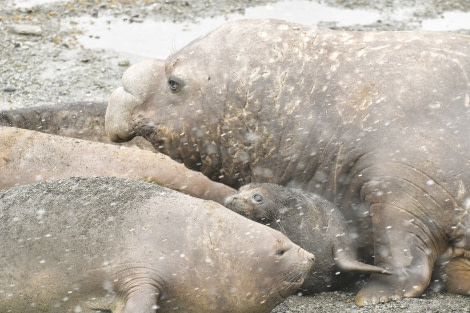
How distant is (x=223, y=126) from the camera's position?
21.6 ft

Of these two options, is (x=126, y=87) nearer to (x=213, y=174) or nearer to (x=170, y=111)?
(x=170, y=111)

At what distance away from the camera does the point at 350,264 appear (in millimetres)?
5625

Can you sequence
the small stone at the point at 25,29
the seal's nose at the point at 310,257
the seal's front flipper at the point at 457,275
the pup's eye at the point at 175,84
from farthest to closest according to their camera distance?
the small stone at the point at 25,29, the pup's eye at the point at 175,84, the seal's front flipper at the point at 457,275, the seal's nose at the point at 310,257

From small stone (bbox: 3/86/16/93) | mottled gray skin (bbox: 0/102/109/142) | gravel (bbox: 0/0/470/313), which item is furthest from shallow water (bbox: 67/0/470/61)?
mottled gray skin (bbox: 0/102/109/142)

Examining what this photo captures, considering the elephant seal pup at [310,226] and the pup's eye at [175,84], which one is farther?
the pup's eye at [175,84]

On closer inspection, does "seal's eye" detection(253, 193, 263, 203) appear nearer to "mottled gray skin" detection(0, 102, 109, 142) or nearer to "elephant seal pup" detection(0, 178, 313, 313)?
"elephant seal pup" detection(0, 178, 313, 313)

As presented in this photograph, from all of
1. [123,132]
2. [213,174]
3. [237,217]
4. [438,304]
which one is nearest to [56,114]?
[123,132]

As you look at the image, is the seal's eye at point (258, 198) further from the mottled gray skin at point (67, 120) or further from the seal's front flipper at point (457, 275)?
the mottled gray skin at point (67, 120)

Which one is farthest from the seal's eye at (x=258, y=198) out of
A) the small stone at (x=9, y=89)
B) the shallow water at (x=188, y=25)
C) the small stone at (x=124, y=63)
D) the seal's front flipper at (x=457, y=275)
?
the shallow water at (x=188, y=25)

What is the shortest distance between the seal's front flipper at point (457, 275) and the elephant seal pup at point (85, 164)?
4.80 ft

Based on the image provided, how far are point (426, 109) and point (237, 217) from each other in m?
1.42

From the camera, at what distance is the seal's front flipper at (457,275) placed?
19.2 feet

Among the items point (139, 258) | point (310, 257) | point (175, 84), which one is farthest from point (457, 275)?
point (175, 84)

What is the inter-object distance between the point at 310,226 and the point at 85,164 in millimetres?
1636
